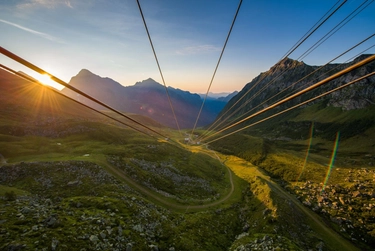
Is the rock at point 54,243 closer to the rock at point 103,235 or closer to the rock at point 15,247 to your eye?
the rock at point 15,247

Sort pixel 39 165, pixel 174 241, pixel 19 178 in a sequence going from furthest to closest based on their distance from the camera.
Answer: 1. pixel 39 165
2. pixel 19 178
3. pixel 174 241

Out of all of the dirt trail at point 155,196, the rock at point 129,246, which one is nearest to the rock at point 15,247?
the rock at point 129,246

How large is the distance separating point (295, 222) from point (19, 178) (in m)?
64.6

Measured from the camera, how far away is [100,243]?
22344 mm

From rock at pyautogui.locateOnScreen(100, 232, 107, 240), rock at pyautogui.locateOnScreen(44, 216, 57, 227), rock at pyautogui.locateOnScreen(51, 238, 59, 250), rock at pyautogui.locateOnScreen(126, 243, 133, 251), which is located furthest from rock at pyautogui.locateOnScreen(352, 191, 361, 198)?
rock at pyautogui.locateOnScreen(44, 216, 57, 227)

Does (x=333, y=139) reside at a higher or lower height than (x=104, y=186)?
higher

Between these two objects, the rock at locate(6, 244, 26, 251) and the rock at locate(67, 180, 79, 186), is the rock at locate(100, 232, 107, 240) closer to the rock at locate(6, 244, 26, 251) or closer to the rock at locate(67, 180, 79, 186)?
the rock at locate(6, 244, 26, 251)

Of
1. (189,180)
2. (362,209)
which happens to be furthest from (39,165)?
(362,209)

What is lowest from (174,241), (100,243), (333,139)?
(174,241)

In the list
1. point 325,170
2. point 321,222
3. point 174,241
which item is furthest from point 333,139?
point 174,241

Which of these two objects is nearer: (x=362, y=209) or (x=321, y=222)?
(x=321, y=222)

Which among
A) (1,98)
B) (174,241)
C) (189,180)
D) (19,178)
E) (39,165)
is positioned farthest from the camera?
(1,98)

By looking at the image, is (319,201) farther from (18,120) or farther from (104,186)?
(18,120)

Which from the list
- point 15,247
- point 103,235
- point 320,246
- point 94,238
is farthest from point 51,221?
point 320,246
